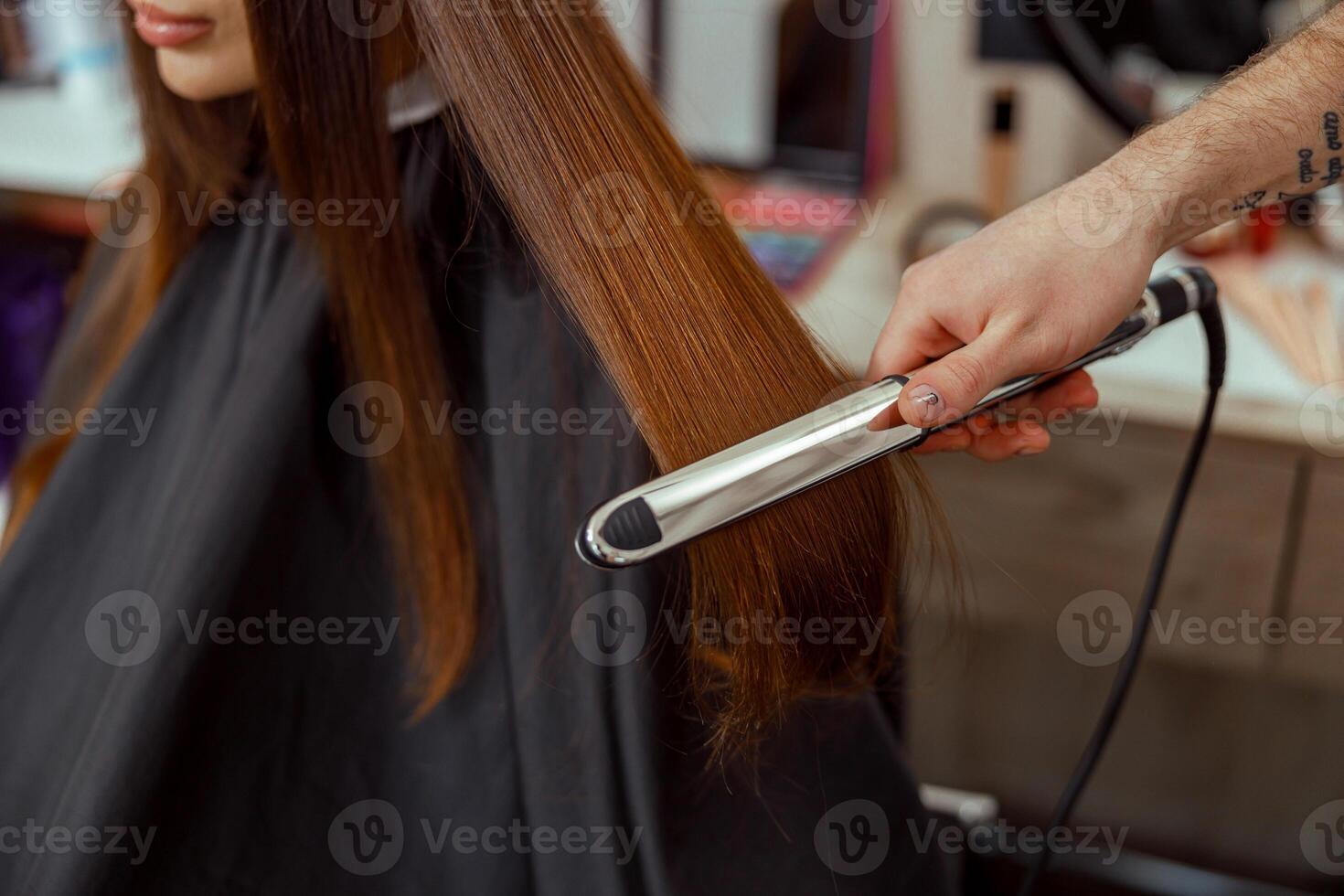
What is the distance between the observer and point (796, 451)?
49 cm

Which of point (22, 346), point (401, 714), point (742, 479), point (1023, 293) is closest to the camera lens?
point (742, 479)

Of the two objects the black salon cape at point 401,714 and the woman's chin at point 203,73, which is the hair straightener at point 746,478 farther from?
the woman's chin at point 203,73

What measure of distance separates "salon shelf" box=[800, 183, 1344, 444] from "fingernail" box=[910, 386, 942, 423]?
515 mm

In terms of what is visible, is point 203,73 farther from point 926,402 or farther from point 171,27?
point 926,402

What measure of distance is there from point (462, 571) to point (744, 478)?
27cm

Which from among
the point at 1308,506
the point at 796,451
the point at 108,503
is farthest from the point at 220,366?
the point at 1308,506

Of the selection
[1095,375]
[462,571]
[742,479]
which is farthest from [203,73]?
[1095,375]

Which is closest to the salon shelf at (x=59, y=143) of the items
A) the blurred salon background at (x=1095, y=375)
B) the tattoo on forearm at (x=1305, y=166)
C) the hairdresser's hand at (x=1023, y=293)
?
the blurred salon background at (x=1095, y=375)

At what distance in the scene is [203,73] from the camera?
2.40ft

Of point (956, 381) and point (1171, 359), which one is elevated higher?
point (956, 381)

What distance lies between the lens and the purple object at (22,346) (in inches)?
66.5

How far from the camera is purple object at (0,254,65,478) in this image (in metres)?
1.69

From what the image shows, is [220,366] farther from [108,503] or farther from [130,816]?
[130,816]

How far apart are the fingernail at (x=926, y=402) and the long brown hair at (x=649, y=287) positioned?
0.06 metres
